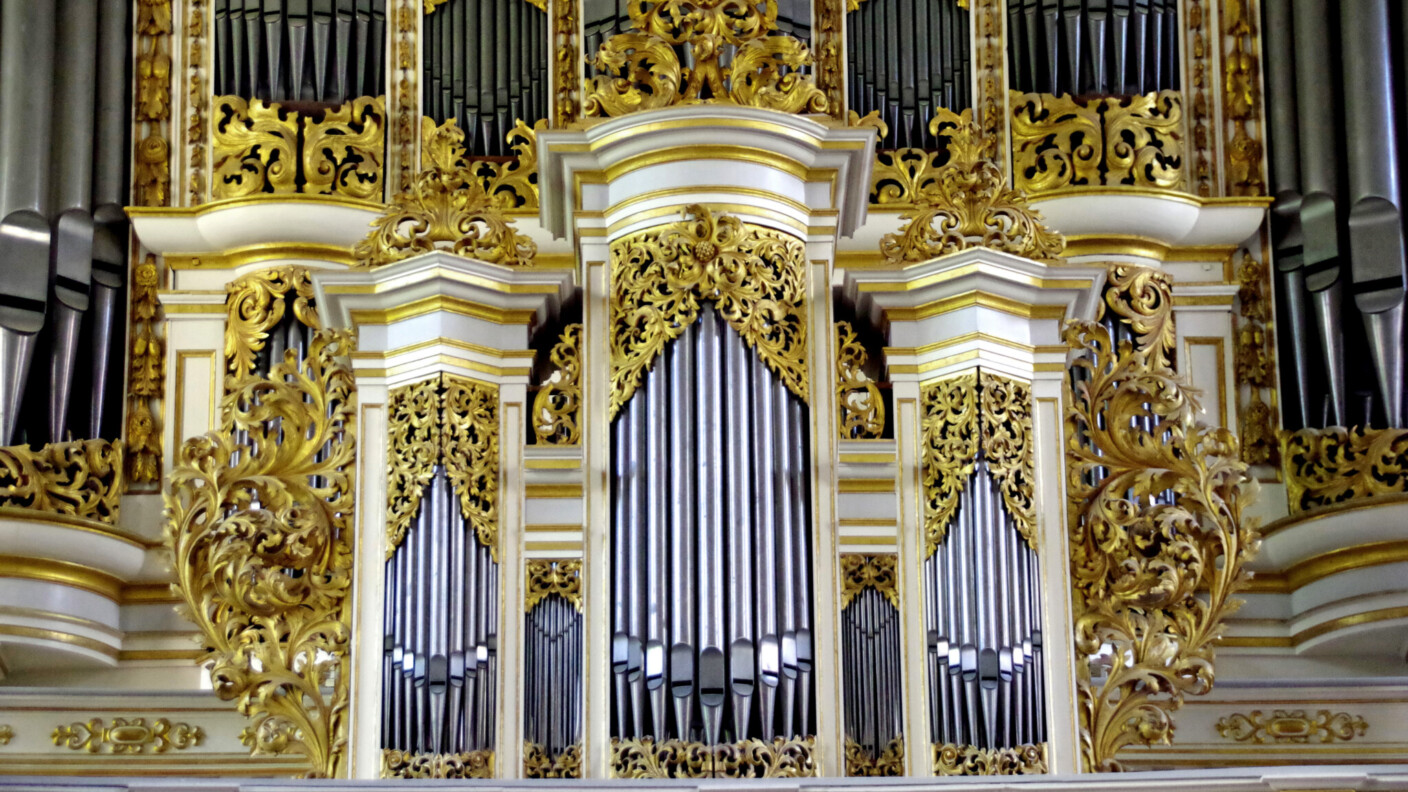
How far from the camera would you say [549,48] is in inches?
561

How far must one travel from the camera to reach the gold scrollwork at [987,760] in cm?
1043

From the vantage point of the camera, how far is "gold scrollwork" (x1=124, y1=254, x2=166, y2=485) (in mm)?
13545

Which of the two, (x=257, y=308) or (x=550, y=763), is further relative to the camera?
(x=257, y=308)

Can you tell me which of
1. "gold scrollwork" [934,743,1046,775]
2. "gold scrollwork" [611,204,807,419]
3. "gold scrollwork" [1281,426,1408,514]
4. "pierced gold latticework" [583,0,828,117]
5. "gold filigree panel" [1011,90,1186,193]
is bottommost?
"gold scrollwork" [934,743,1046,775]

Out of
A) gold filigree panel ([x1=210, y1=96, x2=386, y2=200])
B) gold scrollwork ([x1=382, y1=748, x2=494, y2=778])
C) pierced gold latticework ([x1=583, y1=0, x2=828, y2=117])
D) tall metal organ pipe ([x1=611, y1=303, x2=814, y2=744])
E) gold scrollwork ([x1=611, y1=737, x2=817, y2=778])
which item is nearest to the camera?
gold scrollwork ([x1=611, y1=737, x2=817, y2=778])

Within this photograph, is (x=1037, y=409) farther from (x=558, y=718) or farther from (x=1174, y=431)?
(x=558, y=718)

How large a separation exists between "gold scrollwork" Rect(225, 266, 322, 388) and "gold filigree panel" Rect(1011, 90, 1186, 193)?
3317 mm

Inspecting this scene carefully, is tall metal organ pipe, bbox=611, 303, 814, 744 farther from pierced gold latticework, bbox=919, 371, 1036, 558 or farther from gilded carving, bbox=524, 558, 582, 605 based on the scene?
pierced gold latticework, bbox=919, 371, 1036, 558

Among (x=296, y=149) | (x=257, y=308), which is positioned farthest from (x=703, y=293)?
(x=296, y=149)

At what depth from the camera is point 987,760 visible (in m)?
10.5

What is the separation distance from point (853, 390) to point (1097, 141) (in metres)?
3.28

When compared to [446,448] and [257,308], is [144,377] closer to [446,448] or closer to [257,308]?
[257,308]

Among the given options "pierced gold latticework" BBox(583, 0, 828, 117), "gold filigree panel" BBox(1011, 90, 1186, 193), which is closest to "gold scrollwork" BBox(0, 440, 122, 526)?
"pierced gold latticework" BBox(583, 0, 828, 117)

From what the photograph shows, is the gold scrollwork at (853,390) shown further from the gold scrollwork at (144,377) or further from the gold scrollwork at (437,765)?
the gold scrollwork at (144,377)
